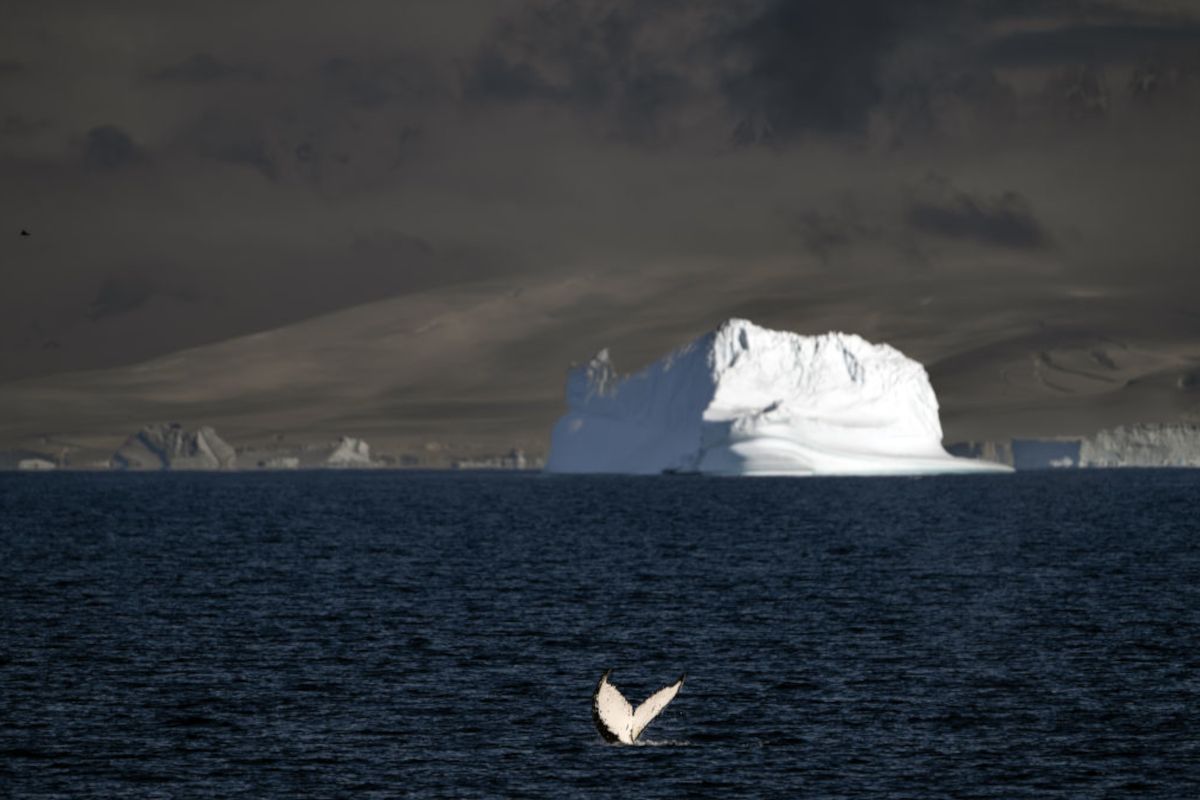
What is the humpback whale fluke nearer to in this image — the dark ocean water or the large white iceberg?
the dark ocean water

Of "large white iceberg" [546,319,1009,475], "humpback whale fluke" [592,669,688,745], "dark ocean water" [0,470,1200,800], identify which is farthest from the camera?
"large white iceberg" [546,319,1009,475]

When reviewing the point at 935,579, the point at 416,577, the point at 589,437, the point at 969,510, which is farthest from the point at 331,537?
the point at 589,437

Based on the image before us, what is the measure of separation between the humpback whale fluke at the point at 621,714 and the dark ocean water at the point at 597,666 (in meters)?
0.61

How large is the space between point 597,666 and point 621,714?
1008 cm

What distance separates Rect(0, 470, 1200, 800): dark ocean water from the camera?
26.7m

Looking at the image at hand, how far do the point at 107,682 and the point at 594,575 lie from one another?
27279mm

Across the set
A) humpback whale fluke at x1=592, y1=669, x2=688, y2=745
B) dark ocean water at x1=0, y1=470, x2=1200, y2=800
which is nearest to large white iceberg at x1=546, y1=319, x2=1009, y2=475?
dark ocean water at x1=0, y1=470, x2=1200, y2=800

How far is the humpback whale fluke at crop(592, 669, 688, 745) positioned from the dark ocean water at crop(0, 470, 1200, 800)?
0.61 metres

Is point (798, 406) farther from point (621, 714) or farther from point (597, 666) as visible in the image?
point (621, 714)

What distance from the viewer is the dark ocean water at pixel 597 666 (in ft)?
87.5

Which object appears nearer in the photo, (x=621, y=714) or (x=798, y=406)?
(x=621, y=714)

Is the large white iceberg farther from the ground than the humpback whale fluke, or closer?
farther from the ground

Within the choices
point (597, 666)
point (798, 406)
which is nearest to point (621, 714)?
point (597, 666)

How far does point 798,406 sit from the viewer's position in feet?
507
